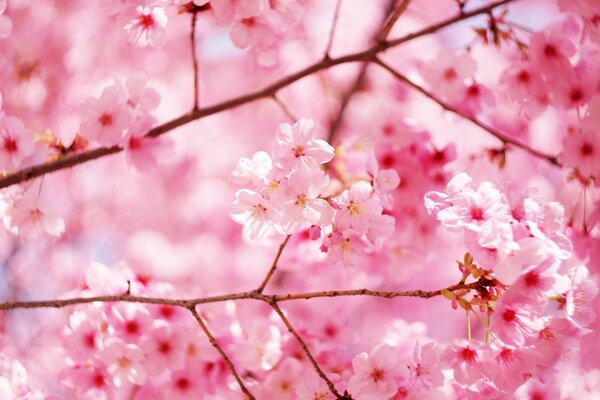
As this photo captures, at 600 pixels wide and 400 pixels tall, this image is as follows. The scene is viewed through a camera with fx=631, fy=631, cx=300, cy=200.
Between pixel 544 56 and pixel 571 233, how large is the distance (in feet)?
2.15

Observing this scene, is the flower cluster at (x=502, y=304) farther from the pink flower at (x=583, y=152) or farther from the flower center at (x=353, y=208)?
the pink flower at (x=583, y=152)

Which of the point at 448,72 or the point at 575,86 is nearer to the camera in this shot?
the point at 575,86

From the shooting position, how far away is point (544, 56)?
7.63 ft

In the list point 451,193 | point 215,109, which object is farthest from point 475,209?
point 215,109

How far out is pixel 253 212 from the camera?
1.67 meters

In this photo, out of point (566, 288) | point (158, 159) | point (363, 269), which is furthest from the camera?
point (363, 269)

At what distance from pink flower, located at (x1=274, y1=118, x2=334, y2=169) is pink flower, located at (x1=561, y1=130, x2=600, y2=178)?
42.3 inches

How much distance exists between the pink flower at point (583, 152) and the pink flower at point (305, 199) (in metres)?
1.09

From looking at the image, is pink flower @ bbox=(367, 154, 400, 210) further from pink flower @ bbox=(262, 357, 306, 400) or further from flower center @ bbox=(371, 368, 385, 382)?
pink flower @ bbox=(262, 357, 306, 400)

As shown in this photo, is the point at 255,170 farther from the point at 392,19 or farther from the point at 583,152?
the point at 583,152

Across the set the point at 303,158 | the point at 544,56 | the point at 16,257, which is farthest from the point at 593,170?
the point at 16,257

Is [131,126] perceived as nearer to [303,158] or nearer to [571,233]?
[303,158]

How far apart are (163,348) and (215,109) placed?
2.69 ft

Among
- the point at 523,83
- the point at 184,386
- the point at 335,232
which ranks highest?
the point at 523,83
